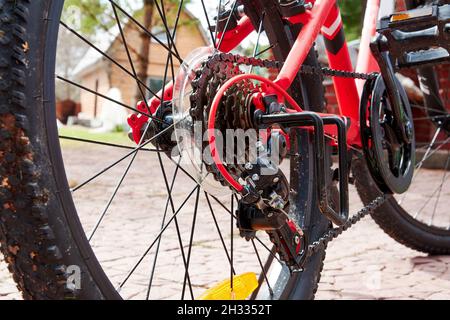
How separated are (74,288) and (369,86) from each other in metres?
1.22

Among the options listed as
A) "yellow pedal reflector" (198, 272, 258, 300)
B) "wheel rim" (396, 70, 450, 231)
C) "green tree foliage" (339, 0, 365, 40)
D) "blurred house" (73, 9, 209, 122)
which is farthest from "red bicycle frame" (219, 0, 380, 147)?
"blurred house" (73, 9, 209, 122)

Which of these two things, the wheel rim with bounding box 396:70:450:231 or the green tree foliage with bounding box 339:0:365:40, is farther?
the green tree foliage with bounding box 339:0:365:40

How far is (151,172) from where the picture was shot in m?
6.46

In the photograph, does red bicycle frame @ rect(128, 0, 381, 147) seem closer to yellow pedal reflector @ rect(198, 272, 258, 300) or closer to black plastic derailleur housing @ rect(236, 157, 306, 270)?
black plastic derailleur housing @ rect(236, 157, 306, 270)

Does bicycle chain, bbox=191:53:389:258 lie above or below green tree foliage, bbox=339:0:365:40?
below

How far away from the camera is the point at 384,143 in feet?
6.45

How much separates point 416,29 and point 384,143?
1.20ft

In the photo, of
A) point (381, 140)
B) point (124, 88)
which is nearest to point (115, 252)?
point (381, 140)

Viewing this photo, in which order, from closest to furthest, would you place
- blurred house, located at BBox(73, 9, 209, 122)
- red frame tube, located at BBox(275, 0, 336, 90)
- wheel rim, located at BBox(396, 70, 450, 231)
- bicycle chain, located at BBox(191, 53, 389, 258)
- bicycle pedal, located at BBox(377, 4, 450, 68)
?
bicycle chain, located at BBox(191, 53, 389, 258), red frame tube, located at BBox(275, 0, 336, 90), bicycle pedal, located at BBox(377, 4, 450, 68), wheel rim, located at BBox(396, 70, 450, 231), blurred house, located at BBox(73, 9, 209, 122)

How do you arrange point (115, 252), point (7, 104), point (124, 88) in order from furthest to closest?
point (124, 88) → point (115, 252) → point (7, 104)

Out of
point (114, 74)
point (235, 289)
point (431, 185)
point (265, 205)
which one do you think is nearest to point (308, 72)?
point (265, 205)

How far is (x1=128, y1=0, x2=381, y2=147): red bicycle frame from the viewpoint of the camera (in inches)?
64.6

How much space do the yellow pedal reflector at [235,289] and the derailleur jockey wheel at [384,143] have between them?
516 millimetres

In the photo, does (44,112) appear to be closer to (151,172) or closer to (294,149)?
(294,149)
